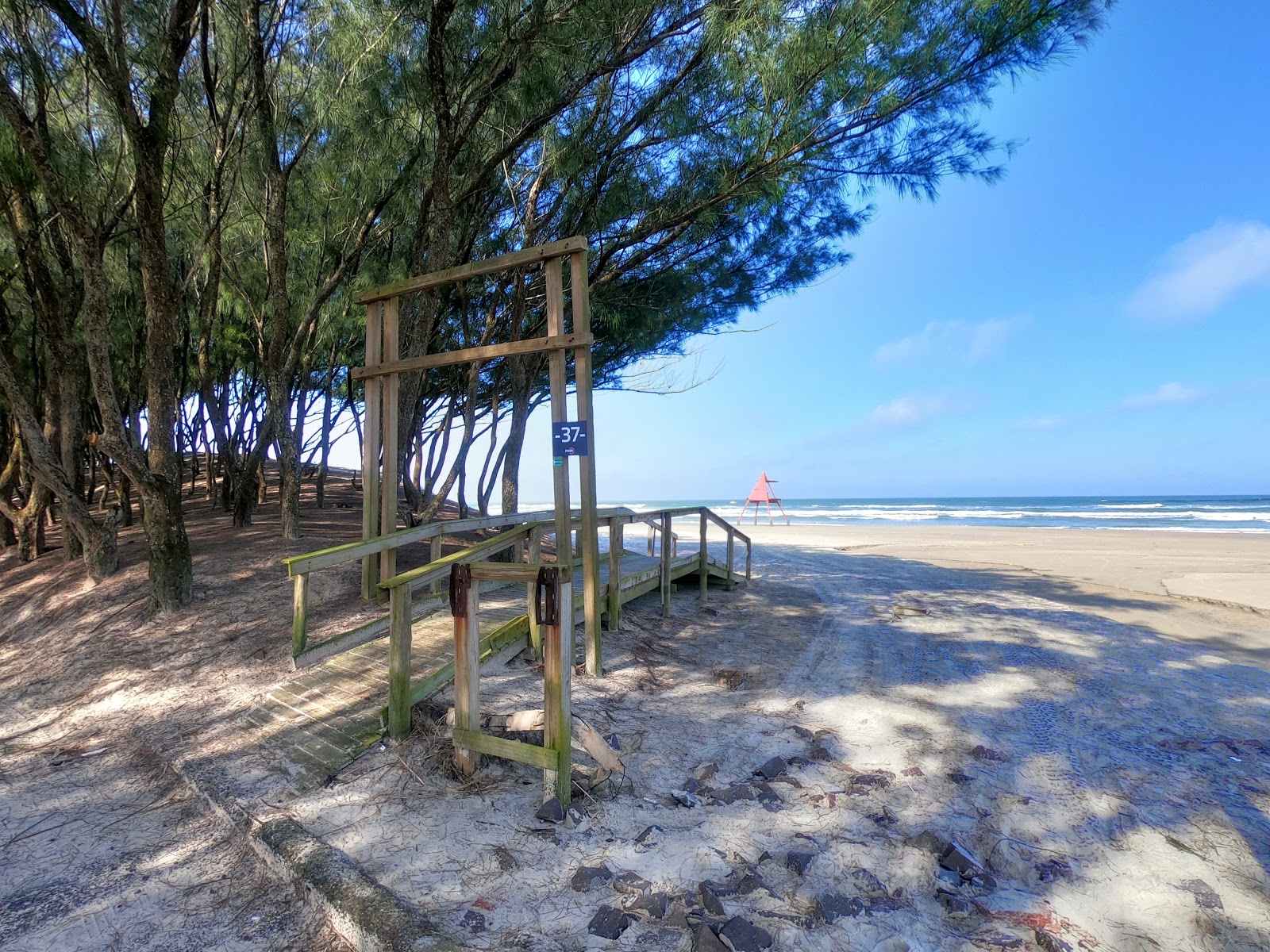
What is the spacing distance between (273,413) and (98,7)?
4446 millimetres

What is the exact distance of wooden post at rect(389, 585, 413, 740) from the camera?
323 cm

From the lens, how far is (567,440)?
13.9 feet

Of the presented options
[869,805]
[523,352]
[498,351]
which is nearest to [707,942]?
[869,805]

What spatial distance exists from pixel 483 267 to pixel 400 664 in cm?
290

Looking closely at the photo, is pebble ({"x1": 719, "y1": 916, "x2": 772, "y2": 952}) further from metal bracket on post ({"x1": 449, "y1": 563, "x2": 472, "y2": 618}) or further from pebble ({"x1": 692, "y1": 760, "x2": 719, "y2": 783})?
metal bracket on post ({"x1": 449, "y1": 563, "x2": 472, "y2": 618})

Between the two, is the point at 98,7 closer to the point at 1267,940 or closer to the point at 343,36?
the point at 343,36

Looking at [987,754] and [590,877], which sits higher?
[590,877]

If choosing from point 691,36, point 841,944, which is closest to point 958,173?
point 691,36

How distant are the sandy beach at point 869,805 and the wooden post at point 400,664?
5.1 inches

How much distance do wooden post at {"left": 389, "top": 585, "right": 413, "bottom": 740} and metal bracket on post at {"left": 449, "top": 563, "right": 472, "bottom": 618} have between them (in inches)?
18.5

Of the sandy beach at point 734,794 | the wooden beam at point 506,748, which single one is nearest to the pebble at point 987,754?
the sandy beach at point 734,794

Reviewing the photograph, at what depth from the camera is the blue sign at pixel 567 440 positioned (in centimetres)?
424

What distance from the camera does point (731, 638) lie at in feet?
20.0

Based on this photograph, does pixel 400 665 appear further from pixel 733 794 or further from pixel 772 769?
pixel 772 769
